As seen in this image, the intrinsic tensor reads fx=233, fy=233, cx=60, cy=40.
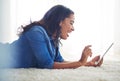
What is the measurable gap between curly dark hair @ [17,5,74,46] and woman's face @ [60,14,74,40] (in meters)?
0.01

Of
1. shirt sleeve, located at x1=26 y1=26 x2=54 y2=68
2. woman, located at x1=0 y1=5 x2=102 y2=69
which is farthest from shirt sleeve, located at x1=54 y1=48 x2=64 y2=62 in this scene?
shirt sleeve, located at x1=26 y1=26 x2=54 y2=68

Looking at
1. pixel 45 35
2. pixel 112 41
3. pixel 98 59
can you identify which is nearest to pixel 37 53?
pixel 45 35

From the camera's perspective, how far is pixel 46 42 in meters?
0.76

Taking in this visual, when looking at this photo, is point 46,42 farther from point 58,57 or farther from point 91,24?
point 91,24

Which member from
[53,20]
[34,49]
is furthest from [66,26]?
[34,49]

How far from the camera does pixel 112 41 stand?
96cm

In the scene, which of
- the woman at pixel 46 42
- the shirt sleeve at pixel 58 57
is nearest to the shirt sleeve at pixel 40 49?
the woman at pixel 46 42

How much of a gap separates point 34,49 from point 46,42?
52 millimetres

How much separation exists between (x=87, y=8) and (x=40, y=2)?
0.23 metres

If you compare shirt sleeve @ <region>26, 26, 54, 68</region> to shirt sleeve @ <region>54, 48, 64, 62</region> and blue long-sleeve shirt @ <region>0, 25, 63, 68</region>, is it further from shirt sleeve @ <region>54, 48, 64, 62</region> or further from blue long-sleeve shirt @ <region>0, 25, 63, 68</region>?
shirt sleeve @ <region>54, 48, 64, 62</region>

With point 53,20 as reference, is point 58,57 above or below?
below

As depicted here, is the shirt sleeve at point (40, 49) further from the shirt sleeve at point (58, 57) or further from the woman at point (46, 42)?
the shirt sleeve at point (58, 57)

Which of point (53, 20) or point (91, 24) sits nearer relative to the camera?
point (53, 20)

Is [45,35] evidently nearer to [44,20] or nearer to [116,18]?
[44,20]
